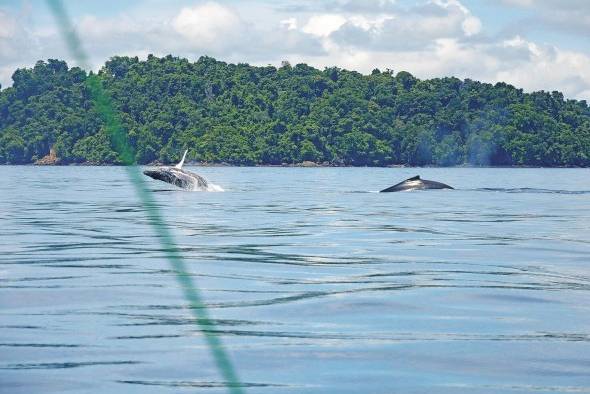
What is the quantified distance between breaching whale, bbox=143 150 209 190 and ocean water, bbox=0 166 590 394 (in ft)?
74.0

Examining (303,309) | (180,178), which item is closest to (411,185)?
(180,178)

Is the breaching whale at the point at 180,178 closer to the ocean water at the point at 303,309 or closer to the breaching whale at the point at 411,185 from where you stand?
the breaching whale at the point at 411,185

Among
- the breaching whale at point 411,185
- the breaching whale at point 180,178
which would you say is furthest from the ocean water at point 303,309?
the breaching whale at point 411,185

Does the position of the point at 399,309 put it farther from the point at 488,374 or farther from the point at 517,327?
the point at 488,374

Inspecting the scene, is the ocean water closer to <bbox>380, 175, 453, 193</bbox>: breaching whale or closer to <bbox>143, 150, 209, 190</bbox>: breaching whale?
<bbox>143, 150, 209, 190</bbox>: breaching whale

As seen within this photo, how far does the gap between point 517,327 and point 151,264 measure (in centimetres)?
852

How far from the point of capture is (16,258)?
21.5 metres

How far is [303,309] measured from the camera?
595 inches

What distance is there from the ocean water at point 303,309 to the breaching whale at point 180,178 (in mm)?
22548

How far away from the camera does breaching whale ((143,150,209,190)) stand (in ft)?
175

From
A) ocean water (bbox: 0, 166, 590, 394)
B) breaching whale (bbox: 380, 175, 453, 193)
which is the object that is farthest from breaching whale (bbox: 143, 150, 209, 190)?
ocean water (bbox: 0, 166, 590, 394)

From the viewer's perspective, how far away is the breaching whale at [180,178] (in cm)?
5336

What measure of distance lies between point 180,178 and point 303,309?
41.3 metres

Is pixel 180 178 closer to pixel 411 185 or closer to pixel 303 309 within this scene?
pixel 411 185
